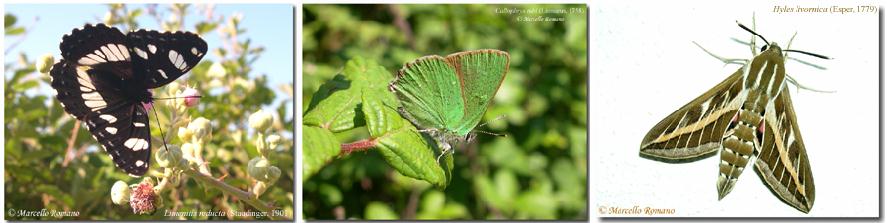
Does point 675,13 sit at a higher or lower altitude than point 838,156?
higher

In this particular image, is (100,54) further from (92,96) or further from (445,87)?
(445,87)

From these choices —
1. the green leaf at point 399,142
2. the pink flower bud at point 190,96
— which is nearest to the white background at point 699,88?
the green leaf at point 399,142

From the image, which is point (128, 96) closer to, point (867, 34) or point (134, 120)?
point (134, 120)

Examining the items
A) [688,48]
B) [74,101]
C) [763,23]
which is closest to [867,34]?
[763,23]

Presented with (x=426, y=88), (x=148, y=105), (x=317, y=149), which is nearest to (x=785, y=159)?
(x=426, y=88)

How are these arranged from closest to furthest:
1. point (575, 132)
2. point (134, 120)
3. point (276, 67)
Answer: point (134, 120) → point (276, 67) → point (575, 132)
